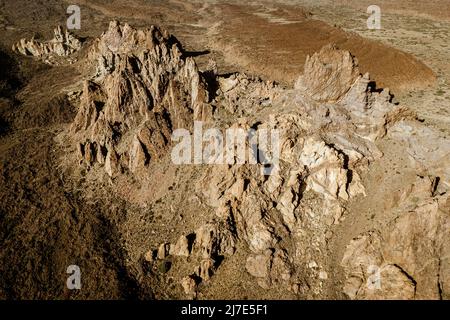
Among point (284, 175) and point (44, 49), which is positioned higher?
point (44, 49)

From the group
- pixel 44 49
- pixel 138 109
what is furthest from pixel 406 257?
pixel 44 49

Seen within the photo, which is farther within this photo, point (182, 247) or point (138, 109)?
point (138, 109)

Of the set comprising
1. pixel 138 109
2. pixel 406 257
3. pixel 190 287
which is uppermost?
pixel 138 109

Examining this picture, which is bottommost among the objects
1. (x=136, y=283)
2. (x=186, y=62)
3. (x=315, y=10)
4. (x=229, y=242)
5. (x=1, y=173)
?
(x=136, y=283)

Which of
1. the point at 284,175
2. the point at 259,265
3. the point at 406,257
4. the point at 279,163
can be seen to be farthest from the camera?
the point at 279,163

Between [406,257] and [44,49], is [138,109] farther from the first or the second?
[44,49]

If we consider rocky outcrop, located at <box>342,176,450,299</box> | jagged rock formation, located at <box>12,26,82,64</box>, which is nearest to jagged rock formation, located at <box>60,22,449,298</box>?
rocky outcrop, located at <box>342,176,450,299</box>

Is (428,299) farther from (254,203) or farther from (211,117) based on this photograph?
(211,117)

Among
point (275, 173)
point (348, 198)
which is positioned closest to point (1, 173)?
point (275, 173)
